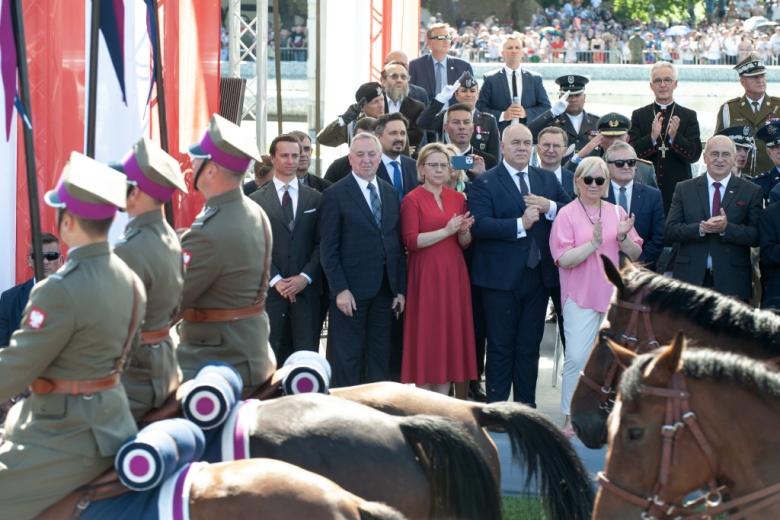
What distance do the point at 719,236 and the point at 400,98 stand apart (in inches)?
132

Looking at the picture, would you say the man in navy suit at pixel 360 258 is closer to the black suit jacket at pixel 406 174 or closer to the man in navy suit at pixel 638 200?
the black suit jacket at pixel 406 174

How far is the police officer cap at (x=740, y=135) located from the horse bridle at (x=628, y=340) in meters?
4.62

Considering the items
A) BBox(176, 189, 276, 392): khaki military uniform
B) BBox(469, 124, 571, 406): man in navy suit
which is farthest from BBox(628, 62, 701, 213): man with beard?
BBox(176, 189, 276, 392): khaki military uniform

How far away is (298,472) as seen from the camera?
16.0 ft

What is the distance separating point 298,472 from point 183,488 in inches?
16.8

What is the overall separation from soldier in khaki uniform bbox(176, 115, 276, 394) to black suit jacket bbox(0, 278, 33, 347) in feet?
5.59

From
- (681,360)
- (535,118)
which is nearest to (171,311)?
(681,360)

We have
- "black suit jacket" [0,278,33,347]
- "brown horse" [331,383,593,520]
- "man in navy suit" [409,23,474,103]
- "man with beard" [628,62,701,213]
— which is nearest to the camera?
"brown horse" [331,383,593,520]

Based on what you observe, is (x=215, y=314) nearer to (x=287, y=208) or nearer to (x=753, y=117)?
(x=287, y=208)

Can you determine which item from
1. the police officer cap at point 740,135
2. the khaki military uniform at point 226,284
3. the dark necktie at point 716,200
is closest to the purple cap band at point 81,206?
the khaki military uniform at point 226,284

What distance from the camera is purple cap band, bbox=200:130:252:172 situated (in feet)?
19.8

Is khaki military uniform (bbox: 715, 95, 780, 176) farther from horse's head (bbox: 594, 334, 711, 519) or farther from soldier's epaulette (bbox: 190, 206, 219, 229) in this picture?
horse's head (bbox: 594, 334, 711, 519)

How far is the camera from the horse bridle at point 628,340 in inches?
239

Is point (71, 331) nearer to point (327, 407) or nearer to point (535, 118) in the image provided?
point (327, 407)
